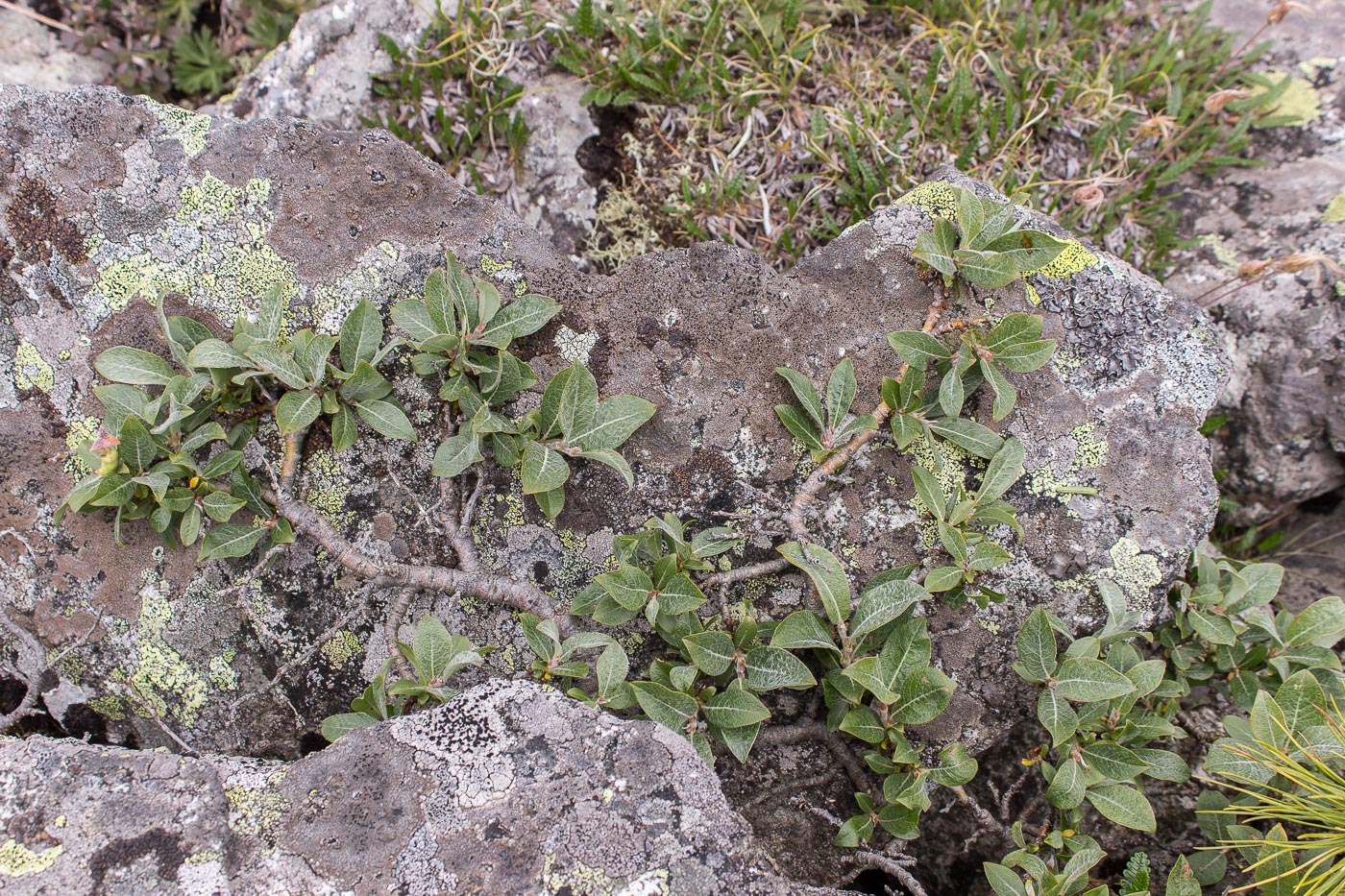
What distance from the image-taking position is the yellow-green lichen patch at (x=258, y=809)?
6.80ft

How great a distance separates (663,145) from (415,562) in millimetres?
1993

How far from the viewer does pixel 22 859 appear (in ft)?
6.54

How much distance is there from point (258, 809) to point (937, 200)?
2545 millimetres

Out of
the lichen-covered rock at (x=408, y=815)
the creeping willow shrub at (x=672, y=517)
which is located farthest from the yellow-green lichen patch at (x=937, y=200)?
the lichen-covered rock at (x=408, y=815)

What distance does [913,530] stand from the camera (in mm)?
2695

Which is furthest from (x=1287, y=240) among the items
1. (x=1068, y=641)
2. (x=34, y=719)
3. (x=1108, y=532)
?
(x=34, y=719)

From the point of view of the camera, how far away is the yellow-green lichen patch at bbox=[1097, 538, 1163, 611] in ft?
8.80

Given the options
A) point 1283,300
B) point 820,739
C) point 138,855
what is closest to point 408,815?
point 138,855

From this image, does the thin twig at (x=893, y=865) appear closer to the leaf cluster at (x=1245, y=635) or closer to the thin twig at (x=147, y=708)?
the leaf cluster at (x=1245, y=635)

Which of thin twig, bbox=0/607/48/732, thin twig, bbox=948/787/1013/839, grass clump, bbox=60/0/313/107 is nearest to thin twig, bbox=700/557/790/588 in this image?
thin twig, bbox=948/787/1013/839

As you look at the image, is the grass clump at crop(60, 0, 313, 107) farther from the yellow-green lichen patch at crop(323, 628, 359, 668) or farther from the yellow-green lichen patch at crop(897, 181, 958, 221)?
the yellow-green lichen patch at crop(897, 181, 958, 221)

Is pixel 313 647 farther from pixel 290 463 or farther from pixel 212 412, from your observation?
pixel 212 412

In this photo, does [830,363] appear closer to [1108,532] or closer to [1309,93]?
[1108,532]

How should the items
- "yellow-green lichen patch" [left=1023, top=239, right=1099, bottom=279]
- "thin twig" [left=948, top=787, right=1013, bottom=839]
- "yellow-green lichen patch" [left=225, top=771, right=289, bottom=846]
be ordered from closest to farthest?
"yellow-green lichen patch" [left=225, top=771, right=289, bottom=846], "thin twig" [left=948, top=787, right=1013, bottom=839], "yellow-green lichen patch" [left=1023, top=239, right=1099, bottom=279]
